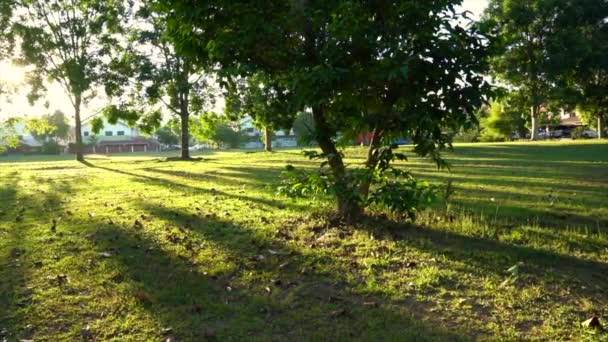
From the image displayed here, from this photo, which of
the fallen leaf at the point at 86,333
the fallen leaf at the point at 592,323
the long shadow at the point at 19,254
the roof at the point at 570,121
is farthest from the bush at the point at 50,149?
the fallen leaf at the point at 592,323

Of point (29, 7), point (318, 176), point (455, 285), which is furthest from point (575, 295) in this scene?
point (29, 7)

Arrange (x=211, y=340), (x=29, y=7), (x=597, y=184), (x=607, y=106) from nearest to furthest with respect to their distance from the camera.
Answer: (x=211, y=340) → (x=597, y=184) → (x=29, y=7) → (x=607, y=106)

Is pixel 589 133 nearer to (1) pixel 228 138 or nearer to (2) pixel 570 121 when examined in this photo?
(2) pixel 570 121

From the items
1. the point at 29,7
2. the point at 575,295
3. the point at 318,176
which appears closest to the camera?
the point at 575,295

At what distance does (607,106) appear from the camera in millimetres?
37312

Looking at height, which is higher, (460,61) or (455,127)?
(460,61)

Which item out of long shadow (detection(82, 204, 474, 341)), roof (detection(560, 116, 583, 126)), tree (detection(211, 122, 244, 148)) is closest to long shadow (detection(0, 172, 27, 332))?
long shadow (detection(82, 204, 474, 341))

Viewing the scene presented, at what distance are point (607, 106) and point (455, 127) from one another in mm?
38906

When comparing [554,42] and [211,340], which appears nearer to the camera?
[211,340]

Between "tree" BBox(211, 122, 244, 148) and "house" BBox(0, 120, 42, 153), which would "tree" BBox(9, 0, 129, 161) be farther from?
"tree" BBox(211, 122, 244, 148)

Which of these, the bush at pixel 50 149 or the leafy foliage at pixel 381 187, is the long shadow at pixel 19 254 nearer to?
the leafy foliage at pixel 381 187

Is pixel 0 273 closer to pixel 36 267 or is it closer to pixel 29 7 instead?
pixel 36 267

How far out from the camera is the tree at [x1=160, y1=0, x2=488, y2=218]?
4836mm

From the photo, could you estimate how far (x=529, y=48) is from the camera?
35688 millimetres
